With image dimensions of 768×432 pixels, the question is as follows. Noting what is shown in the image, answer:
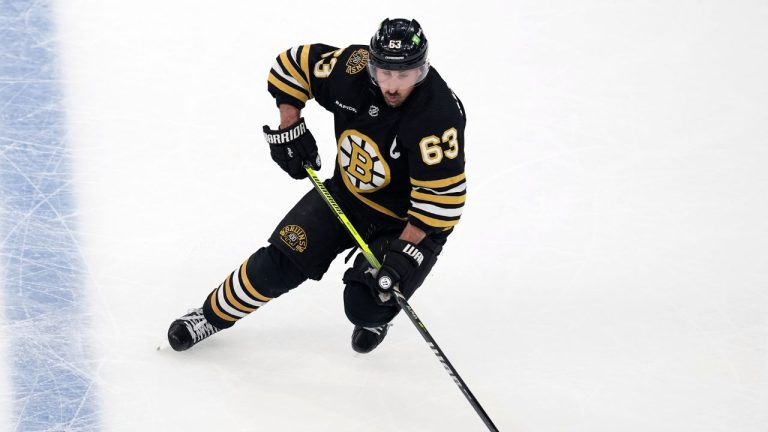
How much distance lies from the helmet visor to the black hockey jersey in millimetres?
79

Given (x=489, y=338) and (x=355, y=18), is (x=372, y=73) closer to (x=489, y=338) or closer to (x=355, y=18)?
(x=489, y=338)

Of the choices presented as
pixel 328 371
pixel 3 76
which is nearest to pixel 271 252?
pixel 328 371

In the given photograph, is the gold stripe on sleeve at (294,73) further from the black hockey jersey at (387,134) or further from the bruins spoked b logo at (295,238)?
the bruins spoked b logo at (295,238)

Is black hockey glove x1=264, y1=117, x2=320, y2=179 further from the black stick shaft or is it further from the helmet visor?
the black stick shaft

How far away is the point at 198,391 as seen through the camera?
12.1 feet

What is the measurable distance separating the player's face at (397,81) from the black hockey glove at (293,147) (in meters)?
0.42

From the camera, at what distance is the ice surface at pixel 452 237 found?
12.4 feet

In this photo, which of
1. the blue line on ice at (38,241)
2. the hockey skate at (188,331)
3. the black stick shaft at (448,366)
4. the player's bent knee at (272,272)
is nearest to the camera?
the black stick shaft at (448,366)

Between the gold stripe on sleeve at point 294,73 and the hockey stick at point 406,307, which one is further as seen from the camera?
the gold stripe on sleeve at point 294,73

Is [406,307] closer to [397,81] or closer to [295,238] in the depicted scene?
[295,238]

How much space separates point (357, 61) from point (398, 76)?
0.30m

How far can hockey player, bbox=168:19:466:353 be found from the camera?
3453 mm

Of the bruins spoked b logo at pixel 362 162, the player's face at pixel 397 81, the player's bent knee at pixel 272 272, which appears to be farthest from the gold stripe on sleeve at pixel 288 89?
the player's bent knee at pixel 272 272

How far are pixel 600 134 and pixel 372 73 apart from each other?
85.1 inches
